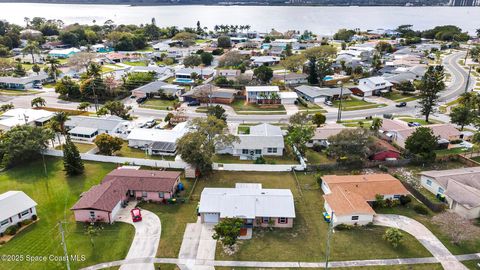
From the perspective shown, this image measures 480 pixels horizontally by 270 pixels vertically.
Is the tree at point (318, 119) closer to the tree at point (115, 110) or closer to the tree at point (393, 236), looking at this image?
the tree at point (393, 236)

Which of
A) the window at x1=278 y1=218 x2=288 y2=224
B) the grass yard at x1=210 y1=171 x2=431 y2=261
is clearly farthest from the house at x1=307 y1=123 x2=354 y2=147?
the window at x1=278 y1=218 x2=288 y2=224

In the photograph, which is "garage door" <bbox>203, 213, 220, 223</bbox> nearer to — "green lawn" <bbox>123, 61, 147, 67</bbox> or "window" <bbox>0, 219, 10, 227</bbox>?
"window" <bbox>0, 219, 10, 227</bbox>

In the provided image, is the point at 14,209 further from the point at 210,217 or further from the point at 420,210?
the point at 420,210

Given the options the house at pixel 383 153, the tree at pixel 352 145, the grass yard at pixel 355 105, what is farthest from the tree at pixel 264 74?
the tree at pixel 352 145

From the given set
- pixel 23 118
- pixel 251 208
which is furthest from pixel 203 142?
pixel 23 118

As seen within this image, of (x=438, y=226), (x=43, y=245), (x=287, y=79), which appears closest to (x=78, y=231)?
(x=43, y=245)

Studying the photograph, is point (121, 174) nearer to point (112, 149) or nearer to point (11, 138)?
point (112, 149)
